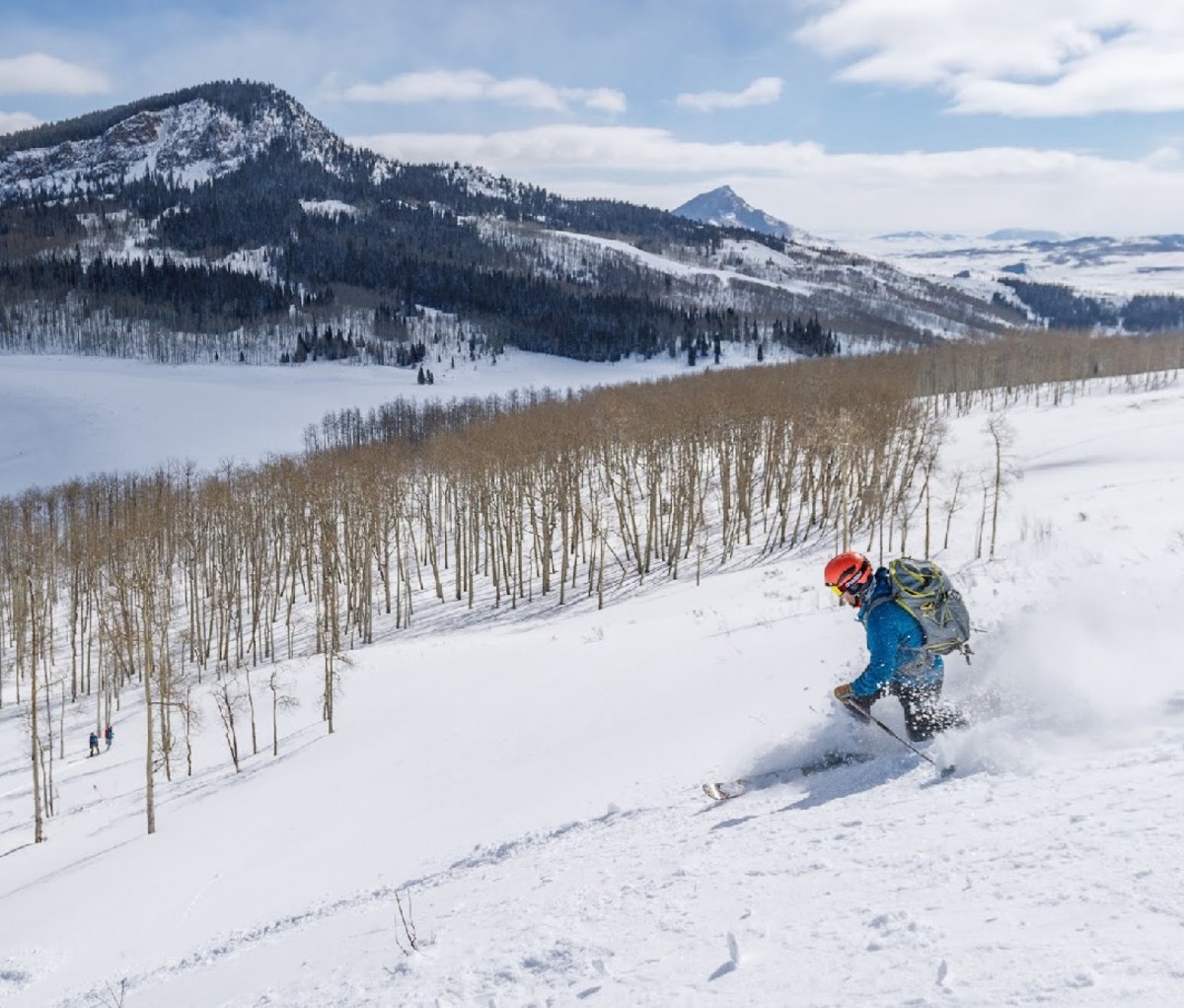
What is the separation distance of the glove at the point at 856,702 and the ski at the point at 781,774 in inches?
23.5

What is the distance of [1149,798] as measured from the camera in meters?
5.63

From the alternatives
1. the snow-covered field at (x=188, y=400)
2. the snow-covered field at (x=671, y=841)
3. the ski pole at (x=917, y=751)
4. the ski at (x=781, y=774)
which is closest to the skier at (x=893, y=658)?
the ski pole at (x=917, y=751)

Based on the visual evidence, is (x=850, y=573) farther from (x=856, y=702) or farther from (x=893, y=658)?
(x=856, y=702)

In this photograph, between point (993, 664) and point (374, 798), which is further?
point (374, 798)

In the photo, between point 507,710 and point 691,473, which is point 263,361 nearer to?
point 691,473

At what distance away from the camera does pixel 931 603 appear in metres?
8.01

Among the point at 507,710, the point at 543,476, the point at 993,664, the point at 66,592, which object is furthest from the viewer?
the point at 66,592

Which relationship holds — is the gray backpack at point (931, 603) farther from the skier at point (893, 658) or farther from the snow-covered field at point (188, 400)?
the snow-covered field at point (188, 400)

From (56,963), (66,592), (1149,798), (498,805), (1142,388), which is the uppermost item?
(1142,388)

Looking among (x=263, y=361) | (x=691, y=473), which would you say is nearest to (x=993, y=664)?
(x=691, y=473)

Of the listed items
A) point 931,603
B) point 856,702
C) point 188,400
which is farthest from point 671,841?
point 188,400

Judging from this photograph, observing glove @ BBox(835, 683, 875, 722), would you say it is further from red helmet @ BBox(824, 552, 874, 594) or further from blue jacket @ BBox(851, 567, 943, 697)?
red helmet @ BBox(824, 552, 874, 594)

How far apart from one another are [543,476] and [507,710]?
100ft

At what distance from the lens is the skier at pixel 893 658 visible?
800 cm
